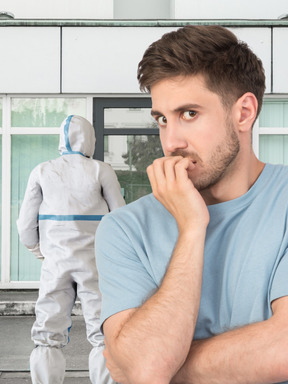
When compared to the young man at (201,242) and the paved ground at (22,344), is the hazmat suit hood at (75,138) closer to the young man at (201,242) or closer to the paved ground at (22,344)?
the paved ground at (22,344)

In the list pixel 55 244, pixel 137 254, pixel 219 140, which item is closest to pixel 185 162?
pixel 219 140

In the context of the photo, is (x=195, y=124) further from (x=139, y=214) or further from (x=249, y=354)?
(x=249, y=354)

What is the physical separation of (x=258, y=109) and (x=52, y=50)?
8.38 m

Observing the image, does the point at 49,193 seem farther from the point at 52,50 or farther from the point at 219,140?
the point at 52,50

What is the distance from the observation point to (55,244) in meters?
4.36

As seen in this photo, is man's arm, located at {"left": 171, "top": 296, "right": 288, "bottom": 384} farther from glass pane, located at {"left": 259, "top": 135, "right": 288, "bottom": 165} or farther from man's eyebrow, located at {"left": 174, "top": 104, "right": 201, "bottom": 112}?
glass pane, located at {"left": 259, "top": 135, "right": 288, "bottom": 165}

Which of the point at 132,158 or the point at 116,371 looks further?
the point at 132,158

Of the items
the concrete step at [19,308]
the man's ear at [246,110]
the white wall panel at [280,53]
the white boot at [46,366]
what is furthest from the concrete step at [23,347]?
the white wall panel at [280,53]

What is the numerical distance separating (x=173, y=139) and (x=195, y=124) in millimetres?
77

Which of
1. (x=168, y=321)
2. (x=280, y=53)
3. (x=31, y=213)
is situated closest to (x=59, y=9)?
(x=280, y=53)

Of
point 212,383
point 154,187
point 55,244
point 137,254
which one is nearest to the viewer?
point 212,383

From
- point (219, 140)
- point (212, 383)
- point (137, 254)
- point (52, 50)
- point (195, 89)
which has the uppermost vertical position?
point (52, 50)

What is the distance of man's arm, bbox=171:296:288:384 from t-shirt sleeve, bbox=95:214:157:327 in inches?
9.4

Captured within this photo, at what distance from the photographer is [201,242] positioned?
1739mm
